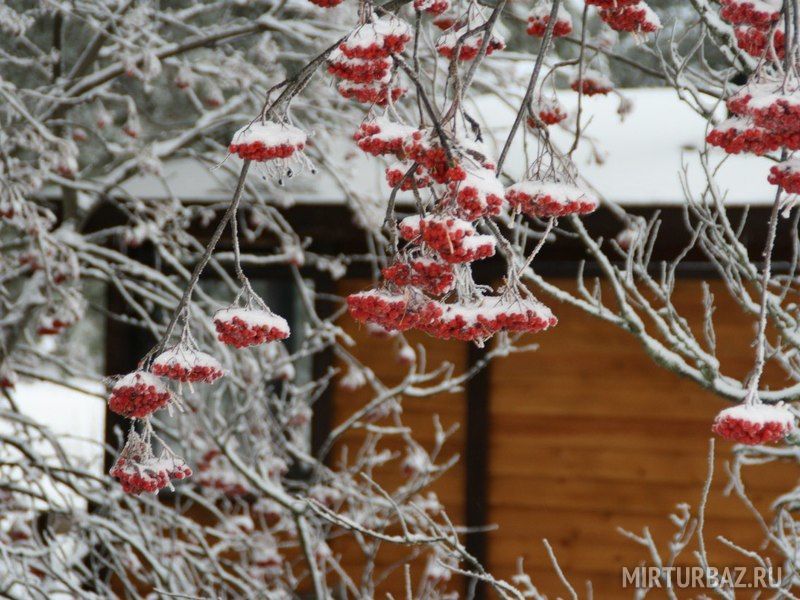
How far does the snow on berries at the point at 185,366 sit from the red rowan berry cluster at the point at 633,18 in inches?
42.3

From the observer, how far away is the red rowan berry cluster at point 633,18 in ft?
6.54

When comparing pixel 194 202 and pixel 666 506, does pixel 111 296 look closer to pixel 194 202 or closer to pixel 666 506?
pixel 194 202

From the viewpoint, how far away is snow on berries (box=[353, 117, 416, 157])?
174 cm

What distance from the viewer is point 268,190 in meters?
6.09

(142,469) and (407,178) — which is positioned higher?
(407,178)

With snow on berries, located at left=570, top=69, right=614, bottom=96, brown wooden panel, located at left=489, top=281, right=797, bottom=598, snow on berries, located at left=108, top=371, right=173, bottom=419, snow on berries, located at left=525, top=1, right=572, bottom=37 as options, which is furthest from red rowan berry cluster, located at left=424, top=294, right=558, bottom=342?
brown wooden panel, located at left=489, top=281, right=797, bottom=598

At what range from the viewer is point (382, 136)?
175 centimetres

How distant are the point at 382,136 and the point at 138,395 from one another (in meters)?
0.67

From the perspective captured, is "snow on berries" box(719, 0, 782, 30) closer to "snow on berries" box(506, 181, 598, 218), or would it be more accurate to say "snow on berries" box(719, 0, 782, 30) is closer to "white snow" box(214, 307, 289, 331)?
"snow on berries" box(506, 181, 598, 218)

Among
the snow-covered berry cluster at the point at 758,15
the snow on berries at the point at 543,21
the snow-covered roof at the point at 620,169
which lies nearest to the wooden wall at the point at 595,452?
the snow-covered roof at the point at 620,169

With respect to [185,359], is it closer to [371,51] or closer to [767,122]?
[371,51]

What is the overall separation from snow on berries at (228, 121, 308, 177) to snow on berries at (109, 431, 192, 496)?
63cm

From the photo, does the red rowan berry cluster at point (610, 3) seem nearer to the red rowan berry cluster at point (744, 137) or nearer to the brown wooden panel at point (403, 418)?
the red rowan berry cluster at point (744, 137)

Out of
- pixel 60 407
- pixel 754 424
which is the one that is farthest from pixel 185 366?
pixel 60 407
